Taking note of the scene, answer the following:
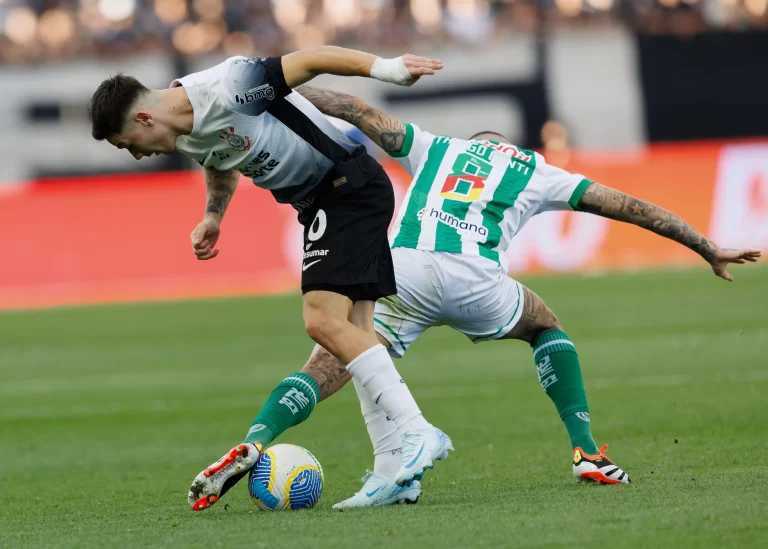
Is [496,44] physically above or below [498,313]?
below

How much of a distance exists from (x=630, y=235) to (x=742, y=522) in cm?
A: 1871

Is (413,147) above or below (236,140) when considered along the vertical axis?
below

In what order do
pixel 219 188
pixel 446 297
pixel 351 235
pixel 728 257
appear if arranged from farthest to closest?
pixel 219 188, pixel 446 297, pixel 728 257, pixel 351 235

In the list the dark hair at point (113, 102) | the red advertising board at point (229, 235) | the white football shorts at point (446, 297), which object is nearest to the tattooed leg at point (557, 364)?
the white football shorts at point (446, 297)

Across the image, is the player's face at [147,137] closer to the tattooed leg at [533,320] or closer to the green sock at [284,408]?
the green sock at [284,408]

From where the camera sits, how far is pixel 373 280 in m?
5.67

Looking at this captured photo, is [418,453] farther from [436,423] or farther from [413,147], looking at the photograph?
[436,423]

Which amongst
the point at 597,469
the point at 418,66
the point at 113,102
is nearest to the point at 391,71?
the point at 418,66

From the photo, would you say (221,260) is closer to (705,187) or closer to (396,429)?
(705,187)

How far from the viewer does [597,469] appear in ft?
19.2

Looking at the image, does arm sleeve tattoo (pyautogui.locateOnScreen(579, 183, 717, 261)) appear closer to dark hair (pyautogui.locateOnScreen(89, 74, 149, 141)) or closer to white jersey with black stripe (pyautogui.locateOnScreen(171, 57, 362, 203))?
white jersey with black stripe (pyautogui.locateOnScreen(171, 57, 362, 203))

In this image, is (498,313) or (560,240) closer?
(498,313)

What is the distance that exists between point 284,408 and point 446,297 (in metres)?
0.97

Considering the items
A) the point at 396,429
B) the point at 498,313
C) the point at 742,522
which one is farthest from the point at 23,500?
the point at 742,522
